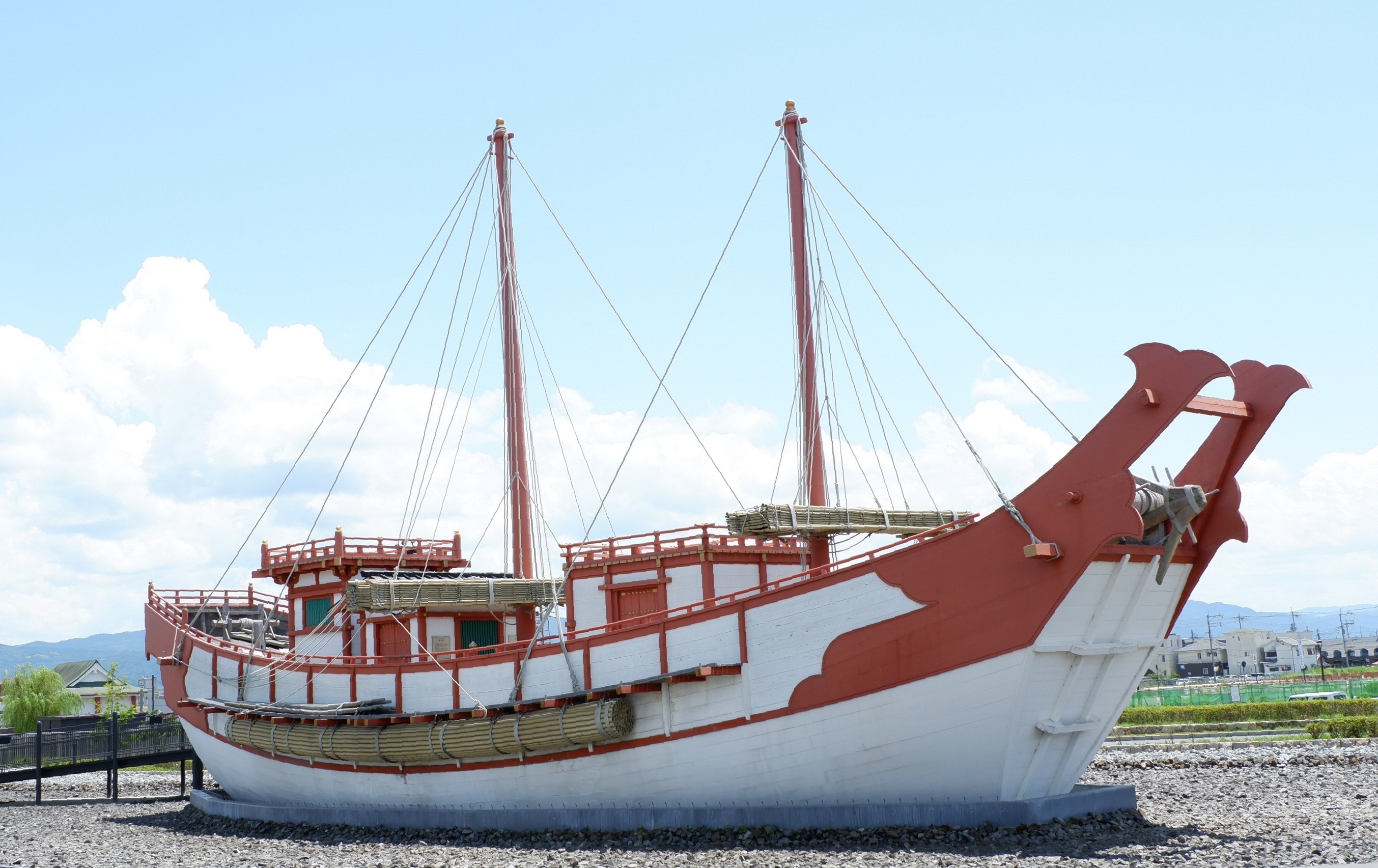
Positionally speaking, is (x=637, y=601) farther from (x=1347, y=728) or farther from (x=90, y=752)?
(x=1347, y=728)

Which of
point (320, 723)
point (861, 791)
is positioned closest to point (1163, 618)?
point (861, 791)

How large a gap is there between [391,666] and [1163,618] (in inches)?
499

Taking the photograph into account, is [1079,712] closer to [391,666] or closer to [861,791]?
[861,791]

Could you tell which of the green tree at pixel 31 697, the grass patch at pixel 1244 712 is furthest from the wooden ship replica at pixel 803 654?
the green tree at pixel 31 697

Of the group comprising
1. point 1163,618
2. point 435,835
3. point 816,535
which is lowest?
point 435,835

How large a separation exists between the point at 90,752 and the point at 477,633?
1384cm

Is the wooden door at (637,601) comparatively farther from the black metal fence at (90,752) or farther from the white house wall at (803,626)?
Answer: the black metal fence at (90,752)

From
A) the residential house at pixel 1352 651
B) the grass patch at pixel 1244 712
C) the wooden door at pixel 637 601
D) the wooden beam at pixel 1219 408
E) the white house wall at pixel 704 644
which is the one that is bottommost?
the residential house at pixel 1352 651

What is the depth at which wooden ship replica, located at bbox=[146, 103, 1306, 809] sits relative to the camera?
44.8ft

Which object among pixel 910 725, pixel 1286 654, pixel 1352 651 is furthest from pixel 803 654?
pixel 1352 651

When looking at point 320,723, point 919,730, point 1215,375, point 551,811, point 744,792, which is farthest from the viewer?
point 320,723

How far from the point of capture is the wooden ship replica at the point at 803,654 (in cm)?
1366

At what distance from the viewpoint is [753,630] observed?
15.5 metres

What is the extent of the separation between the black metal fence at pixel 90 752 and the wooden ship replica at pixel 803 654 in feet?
30.2
